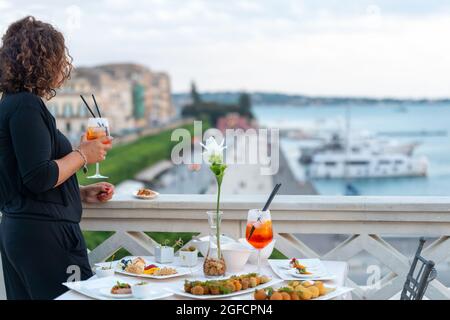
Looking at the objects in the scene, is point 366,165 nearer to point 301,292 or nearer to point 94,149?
point 94,149

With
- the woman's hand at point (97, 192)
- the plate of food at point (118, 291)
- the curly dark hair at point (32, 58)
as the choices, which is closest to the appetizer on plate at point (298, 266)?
the plate of food at point (118, 291)

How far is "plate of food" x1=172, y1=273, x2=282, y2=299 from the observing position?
226 cm

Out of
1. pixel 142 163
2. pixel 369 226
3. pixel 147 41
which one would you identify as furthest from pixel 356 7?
pixel 369 226

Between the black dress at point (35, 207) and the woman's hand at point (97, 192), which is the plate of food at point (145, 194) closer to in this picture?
the woman's hand at point (97, 192)

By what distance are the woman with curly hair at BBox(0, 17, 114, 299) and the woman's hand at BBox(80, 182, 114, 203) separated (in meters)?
0.42

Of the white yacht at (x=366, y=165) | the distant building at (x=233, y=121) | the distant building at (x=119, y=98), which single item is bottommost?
the white yacht at (x=366, y=165)

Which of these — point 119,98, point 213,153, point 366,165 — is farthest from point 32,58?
point 366,165

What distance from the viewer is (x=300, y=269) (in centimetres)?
255

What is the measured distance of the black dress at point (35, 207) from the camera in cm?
253

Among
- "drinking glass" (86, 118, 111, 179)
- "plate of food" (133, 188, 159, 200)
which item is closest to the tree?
"plate of food" (133, 188, 159, 200)

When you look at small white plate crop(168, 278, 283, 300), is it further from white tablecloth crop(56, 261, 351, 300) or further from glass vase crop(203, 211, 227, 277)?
glass vase crop(203, 211, 227, 277)

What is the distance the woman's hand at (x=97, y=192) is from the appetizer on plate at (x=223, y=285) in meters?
0.94

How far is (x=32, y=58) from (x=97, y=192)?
74cm

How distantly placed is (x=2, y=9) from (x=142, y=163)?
16674 millimetres
